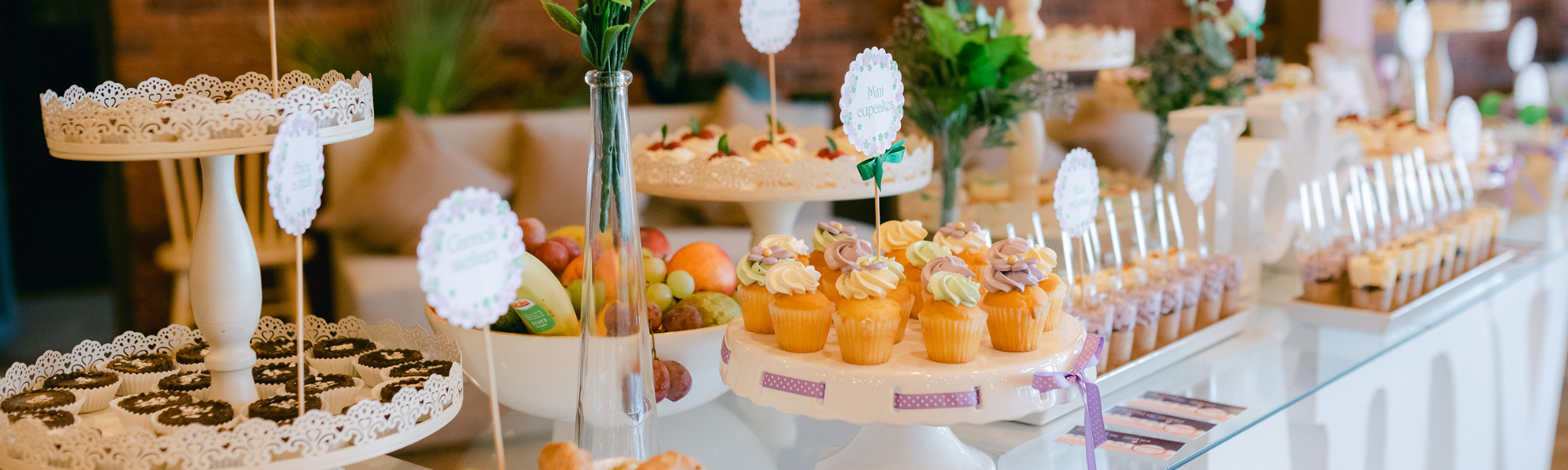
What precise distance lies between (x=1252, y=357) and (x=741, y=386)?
978 mm

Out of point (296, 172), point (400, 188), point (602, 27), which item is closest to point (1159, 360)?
point (602, 27)

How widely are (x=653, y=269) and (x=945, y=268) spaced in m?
0.44

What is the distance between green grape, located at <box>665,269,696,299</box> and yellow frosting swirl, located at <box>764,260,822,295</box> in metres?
0.28

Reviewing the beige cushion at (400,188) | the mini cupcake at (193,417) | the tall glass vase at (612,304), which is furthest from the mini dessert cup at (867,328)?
the beige cushion at (400,188)

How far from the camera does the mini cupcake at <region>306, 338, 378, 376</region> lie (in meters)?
1.24

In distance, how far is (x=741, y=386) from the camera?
1245 millimetres

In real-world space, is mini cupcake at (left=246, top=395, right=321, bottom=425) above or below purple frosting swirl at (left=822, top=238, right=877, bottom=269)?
below

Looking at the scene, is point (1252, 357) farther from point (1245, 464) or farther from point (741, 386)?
point (741, 386)

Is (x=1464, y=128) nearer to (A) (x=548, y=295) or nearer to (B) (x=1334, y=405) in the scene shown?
(B) (x=1334, y=405)

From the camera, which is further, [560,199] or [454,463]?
[560,199]

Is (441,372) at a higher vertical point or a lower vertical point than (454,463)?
higher

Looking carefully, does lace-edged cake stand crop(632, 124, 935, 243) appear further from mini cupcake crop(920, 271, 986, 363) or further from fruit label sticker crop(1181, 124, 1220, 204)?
mini cupcake crop(920, 271, 986, 363)

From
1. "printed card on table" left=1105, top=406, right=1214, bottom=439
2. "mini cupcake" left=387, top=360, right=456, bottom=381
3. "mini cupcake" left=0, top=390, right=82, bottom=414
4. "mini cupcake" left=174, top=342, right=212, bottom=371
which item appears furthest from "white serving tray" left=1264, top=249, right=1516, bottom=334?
"mini cupcake" left=0, top=390, right=82, bottom=414

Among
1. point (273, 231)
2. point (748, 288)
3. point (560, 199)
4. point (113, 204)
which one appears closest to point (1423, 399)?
point (748, 288)
